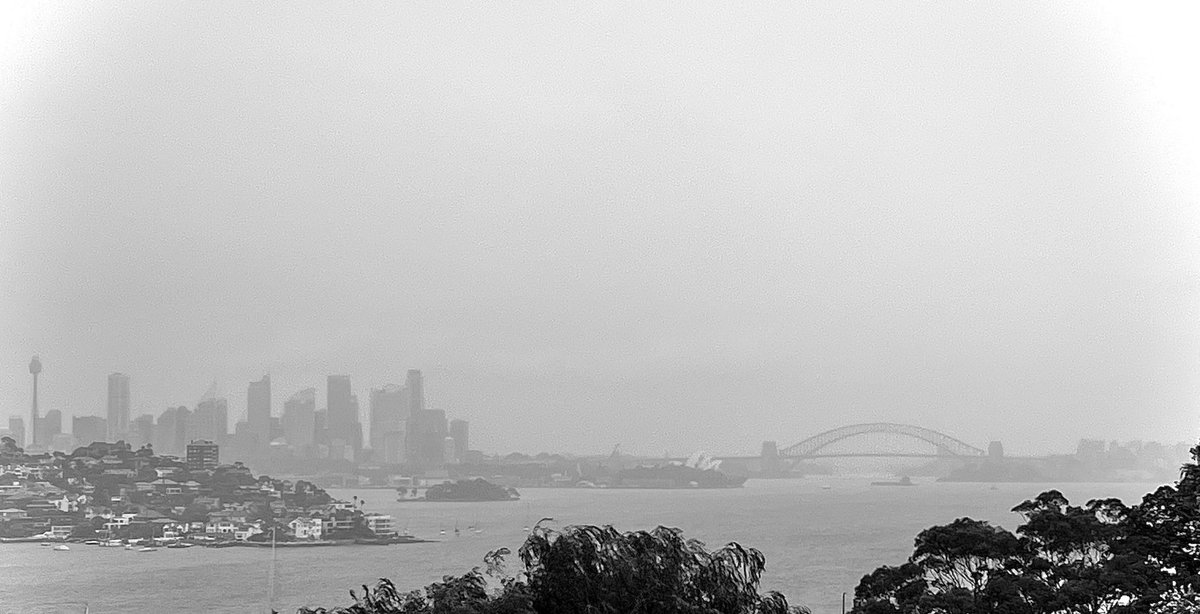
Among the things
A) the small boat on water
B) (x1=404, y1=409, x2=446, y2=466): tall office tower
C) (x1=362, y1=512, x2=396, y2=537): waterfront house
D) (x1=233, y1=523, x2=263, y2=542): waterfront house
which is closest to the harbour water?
the small boat on water

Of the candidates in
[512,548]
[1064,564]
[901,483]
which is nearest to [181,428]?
[512,548]

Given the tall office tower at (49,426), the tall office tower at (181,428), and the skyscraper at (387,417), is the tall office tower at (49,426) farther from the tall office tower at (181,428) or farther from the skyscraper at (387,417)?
the skyscraper at (387,417)

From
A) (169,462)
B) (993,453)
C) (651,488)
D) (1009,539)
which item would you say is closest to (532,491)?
(651,488)

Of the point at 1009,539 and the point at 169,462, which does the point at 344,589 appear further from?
the point at 1009,539

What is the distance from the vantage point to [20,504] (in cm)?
4731

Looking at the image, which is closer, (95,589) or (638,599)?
(638,599)

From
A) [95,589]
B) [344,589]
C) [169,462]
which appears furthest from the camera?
[169,462]

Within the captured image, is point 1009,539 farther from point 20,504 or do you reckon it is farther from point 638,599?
point 20,504

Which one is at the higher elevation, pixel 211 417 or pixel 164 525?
pixel 211 417

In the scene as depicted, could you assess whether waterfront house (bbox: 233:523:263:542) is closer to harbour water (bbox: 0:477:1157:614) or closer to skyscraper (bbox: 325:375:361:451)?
harbour water (bbox: 0:477:1157:614)

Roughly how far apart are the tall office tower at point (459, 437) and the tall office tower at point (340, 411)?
4711mm

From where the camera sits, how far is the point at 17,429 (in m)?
58.6

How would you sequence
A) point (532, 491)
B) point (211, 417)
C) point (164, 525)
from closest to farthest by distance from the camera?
1. point (164, 525)
2. point (532, 491)
3. point (211, 417)

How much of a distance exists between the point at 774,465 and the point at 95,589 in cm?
3010
